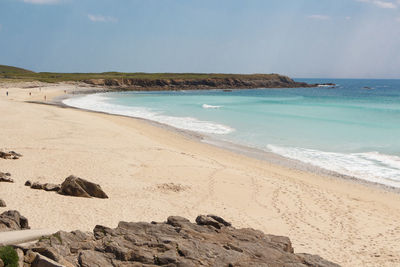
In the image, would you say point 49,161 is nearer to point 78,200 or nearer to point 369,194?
point 78,200

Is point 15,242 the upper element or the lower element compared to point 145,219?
upper

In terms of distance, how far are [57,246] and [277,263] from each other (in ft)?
13.4

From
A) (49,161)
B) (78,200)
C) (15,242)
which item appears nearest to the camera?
(15,242)

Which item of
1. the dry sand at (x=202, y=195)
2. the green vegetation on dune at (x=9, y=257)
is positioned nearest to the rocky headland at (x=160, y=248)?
the green vegetation on dune at (x=9, y=257)

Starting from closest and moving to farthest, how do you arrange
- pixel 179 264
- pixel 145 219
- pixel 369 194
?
1. pixel 179 264
2. pixel 145 219
3. pixel 369 194

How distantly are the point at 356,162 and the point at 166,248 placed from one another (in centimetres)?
1719

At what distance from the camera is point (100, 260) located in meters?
6.72

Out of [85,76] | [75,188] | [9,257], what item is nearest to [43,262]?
[9,257]

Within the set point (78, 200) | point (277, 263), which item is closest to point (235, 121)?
point (78, 200)

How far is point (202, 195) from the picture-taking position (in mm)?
14195

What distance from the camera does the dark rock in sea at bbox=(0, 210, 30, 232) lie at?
8.20 m

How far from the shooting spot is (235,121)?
132 ft

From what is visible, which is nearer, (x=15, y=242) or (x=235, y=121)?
(x=15, y=242)

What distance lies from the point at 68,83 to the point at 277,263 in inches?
4169
